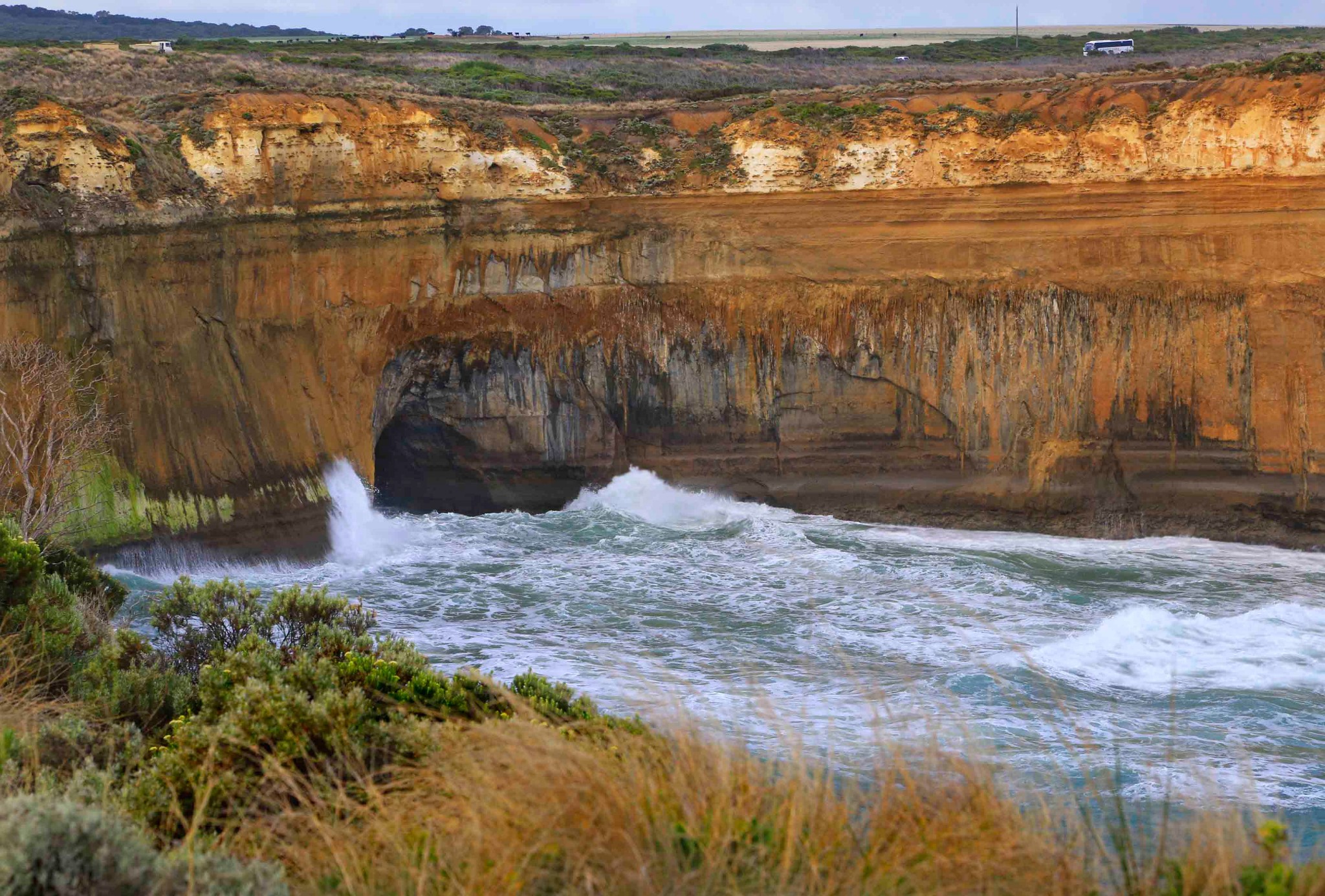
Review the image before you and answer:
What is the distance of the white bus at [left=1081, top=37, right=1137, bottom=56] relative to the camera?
2029 inches

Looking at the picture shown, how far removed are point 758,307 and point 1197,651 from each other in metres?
10.6

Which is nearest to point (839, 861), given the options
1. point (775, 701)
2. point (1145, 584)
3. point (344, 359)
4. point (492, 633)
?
point (775, 701)

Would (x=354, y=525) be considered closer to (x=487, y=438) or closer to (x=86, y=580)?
(x=487, y=438)

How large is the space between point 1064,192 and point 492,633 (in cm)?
1253

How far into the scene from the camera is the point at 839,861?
16.2 feet

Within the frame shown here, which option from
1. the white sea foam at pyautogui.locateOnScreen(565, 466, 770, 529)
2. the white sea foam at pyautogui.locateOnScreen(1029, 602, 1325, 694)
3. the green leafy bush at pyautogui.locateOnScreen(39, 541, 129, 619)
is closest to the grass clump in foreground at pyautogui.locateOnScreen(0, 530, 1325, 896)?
the green leafy bush at pyautogui.locateOnScreen(39, 541, 129, 619)

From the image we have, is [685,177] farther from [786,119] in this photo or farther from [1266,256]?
[1266,256]

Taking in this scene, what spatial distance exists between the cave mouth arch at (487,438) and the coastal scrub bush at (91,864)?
18.3m

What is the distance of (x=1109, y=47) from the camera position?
52469 millimetres

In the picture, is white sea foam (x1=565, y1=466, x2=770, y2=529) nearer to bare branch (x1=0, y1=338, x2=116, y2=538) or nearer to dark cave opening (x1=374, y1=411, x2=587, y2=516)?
dark cave opening (x1=374, y1=411, x2=587, y2=516)

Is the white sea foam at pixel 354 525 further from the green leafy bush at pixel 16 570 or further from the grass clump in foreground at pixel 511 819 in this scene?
the grass clump in foreground at pixel 511 819

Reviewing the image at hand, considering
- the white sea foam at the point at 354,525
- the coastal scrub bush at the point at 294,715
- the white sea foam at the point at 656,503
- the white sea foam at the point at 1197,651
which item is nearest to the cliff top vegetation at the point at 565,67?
the white sea foam at the point at 354,525

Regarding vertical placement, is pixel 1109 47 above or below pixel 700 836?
above

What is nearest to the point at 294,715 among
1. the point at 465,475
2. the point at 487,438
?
the point at 487,438
